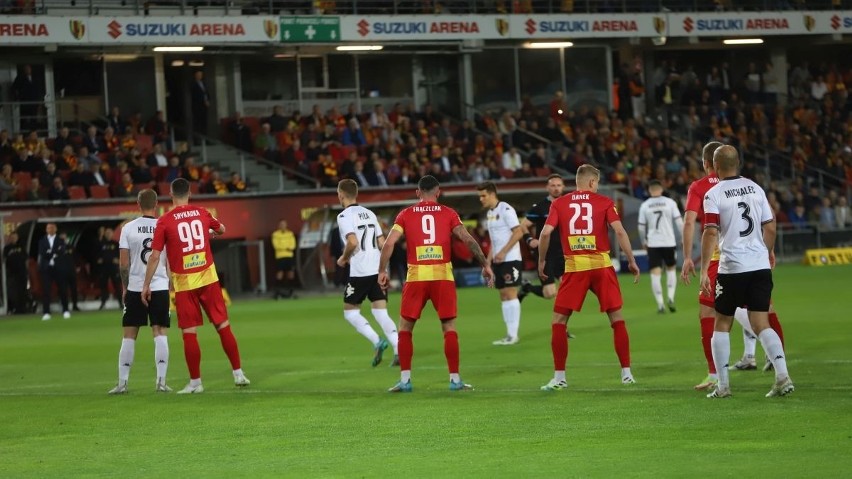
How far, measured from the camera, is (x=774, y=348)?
11.5 m

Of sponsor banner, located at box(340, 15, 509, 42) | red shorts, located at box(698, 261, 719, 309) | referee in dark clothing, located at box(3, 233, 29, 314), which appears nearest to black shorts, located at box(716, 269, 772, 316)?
red shorts, located at box(698, 261, 719, 309)

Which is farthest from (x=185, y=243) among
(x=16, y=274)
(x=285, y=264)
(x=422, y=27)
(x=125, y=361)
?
(x=422, y=27)

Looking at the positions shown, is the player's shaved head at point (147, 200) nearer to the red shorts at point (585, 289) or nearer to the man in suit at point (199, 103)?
the red shorts at point (585, 289)

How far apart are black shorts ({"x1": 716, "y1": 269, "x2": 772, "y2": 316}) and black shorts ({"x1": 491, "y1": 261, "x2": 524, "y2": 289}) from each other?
7.32 metres

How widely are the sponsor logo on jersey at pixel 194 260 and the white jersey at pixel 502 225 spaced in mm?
5421

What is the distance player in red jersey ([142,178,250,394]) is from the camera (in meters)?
14.1

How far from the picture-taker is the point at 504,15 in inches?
1678

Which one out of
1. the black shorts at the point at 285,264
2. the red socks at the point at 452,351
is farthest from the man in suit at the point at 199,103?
the red socks at the point at 452,351

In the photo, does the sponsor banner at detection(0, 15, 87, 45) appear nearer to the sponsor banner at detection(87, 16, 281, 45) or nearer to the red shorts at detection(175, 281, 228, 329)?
the sponsor banner at detection(87, 16, 281, 45)

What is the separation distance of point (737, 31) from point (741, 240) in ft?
118

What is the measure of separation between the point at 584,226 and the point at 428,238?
159 cm

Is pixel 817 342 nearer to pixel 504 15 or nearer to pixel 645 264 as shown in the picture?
pixel 645 264

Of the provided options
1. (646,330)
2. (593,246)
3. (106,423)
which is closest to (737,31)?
(646,330)

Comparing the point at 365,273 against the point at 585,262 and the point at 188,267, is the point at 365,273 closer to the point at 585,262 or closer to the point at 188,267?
the point at 188,267
